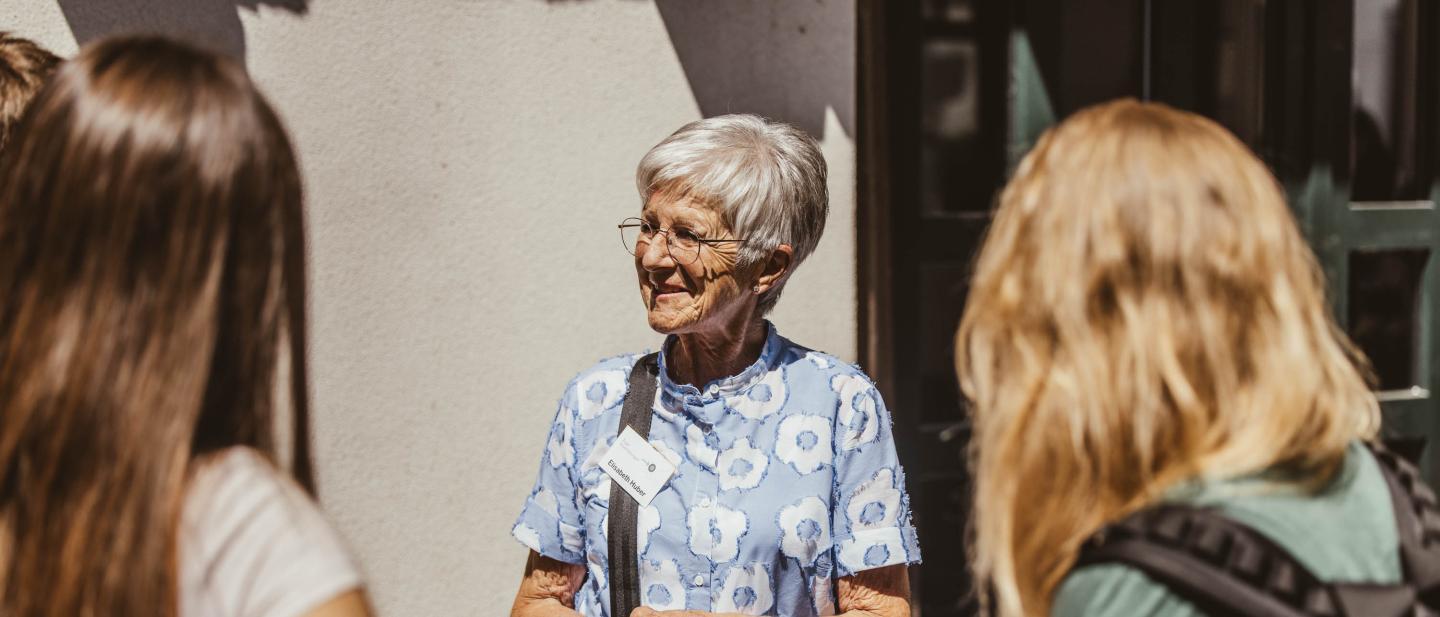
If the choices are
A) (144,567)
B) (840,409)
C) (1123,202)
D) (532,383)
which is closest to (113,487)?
(144,567)

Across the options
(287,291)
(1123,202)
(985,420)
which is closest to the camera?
(287,291)

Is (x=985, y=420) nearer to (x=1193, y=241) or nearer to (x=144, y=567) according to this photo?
(x=1193, y=241)

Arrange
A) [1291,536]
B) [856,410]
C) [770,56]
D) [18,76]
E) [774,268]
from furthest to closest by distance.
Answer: [770,56] < [774,268] < [856,410] < [18,76] < [1291,536]

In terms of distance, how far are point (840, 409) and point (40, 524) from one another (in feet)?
4.54

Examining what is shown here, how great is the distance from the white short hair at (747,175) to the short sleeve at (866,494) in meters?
0.30

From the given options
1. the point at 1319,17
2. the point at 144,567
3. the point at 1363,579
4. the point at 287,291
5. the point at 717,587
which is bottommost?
the point at 717,587

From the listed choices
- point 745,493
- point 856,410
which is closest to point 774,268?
point 856,410

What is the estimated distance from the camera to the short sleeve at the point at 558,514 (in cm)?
212

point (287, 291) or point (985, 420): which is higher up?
point (287, 291)

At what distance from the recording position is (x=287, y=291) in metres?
1.11

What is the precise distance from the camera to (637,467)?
2.08m

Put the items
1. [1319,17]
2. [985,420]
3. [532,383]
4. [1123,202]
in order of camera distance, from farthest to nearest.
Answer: [1319,17]
[532,383]
[985,420]
[1123,202]

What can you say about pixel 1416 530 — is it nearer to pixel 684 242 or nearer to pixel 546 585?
pixel 684 242

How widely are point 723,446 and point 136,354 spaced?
1.21 meters
